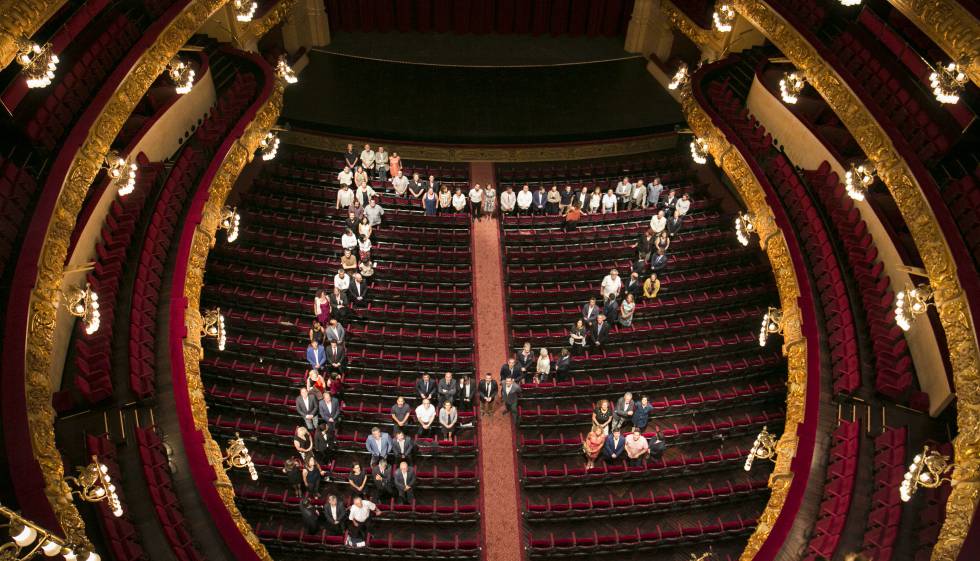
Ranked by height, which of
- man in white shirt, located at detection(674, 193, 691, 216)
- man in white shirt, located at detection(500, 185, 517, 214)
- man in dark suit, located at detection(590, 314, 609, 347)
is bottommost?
man in dark suit, located at detection(590, 314, 609, 347)

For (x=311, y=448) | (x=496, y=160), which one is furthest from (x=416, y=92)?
(x=311, y=448)

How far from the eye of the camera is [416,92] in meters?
16.0

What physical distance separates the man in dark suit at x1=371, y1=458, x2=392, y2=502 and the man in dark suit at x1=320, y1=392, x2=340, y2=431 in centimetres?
88

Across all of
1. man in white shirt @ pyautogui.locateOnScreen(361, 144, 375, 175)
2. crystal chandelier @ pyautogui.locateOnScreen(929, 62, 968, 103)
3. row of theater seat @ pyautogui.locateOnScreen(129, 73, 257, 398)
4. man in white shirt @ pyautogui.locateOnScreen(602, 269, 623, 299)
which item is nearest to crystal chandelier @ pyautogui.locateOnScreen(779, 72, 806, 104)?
crystal chandelier @ pyautogui.locateOnScreen(929, 62, 968, 103)

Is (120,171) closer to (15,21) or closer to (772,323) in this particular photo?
(15,21)

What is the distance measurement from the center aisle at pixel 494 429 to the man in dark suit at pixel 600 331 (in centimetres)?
140

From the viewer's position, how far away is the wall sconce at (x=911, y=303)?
7.94 meters

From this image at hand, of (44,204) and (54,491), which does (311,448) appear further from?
(44,204)

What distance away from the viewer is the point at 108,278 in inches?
366

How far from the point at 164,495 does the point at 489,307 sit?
5.75 metres

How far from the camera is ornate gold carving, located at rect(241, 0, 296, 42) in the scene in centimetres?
1480

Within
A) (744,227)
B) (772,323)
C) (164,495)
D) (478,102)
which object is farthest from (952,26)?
(164,495)

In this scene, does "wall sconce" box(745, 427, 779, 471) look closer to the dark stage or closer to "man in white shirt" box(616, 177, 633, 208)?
"man in white shirt" box(616, 177, 633, 208)

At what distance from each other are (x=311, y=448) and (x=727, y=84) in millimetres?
10672
